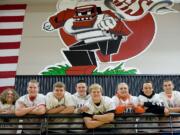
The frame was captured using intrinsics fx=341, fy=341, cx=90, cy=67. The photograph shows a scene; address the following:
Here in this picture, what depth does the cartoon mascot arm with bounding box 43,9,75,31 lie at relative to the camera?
27.7ft

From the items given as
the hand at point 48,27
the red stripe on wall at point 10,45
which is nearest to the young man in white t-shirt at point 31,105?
the red stripe on wall at point 10,45

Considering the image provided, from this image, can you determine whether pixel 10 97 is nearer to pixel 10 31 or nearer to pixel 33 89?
pixel 33 89

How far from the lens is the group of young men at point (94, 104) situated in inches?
173

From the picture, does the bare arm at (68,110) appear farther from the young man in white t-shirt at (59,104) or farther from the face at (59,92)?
the face at (59,92)

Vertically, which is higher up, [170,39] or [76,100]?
[170,39]

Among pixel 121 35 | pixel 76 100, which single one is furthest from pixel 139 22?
pixel 76 100

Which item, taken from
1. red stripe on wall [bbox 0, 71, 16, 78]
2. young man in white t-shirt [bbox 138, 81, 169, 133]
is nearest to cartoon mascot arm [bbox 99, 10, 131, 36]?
red stripe on wall [bbox 0, 71, 16, 78]

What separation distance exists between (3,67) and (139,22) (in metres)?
3.48

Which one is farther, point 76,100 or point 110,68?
point 110,68

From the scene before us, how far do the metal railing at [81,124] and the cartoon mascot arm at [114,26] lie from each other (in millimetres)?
3995

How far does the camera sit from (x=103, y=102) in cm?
452

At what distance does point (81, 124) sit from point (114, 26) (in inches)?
173

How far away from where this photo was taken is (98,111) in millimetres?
4457

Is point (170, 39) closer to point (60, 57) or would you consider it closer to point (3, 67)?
point (60, 57)
